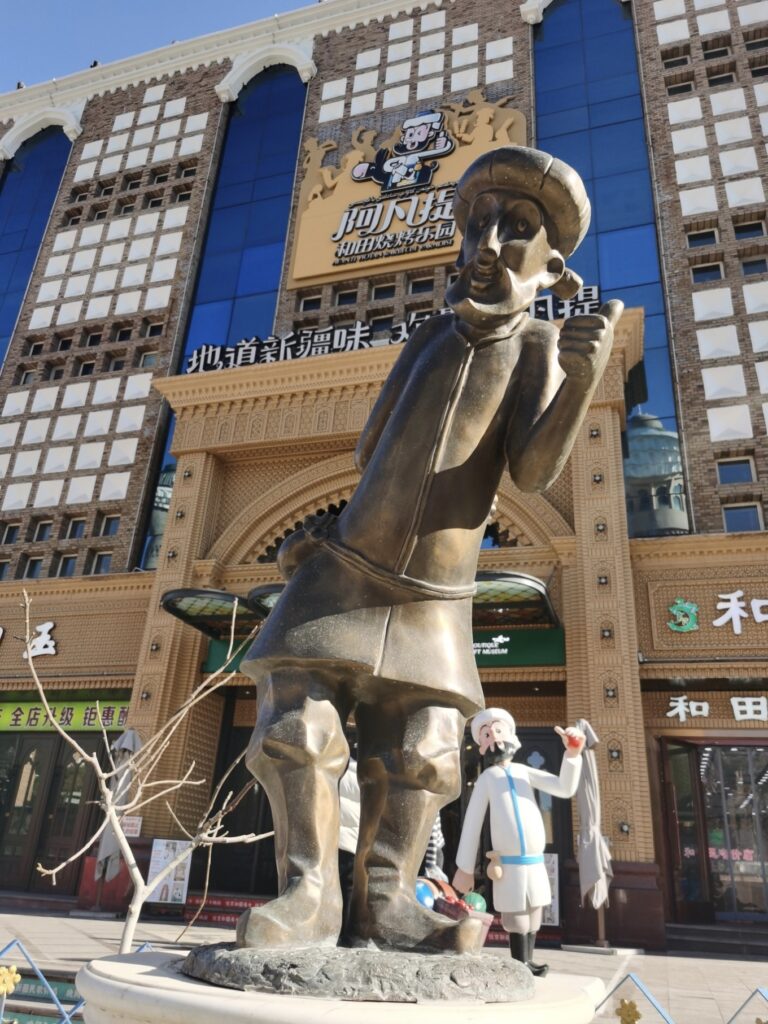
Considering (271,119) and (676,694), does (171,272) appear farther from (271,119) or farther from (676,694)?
(676,694)

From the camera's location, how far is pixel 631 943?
9.79 meters

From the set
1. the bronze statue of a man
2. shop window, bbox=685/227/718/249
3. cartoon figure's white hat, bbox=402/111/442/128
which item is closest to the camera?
the bronze statue of a man

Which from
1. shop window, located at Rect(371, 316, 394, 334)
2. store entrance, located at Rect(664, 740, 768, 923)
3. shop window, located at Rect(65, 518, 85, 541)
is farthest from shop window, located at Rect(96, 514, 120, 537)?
store entrance, located at Rect(664, 740, 768, 923)

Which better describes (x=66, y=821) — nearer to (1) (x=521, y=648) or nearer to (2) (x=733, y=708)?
(1) (x=521, y=648)

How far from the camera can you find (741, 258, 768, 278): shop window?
15359 millimetres

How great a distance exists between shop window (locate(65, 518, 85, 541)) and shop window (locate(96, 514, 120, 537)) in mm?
414

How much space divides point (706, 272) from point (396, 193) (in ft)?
23.8

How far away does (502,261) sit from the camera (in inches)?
97.3

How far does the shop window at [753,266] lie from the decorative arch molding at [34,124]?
20.2 meters

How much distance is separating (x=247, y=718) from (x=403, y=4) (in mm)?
19782

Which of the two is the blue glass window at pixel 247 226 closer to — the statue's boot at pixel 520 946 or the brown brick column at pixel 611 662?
the brown brick column at pixel 611 662

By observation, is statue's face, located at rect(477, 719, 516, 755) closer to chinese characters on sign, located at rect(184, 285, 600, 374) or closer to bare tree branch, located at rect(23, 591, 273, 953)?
bare tree branch, located at rect(23, 591, 273, 953)

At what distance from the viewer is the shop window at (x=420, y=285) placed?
1772cm

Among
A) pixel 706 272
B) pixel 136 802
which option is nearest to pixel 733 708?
pixel 706 272
